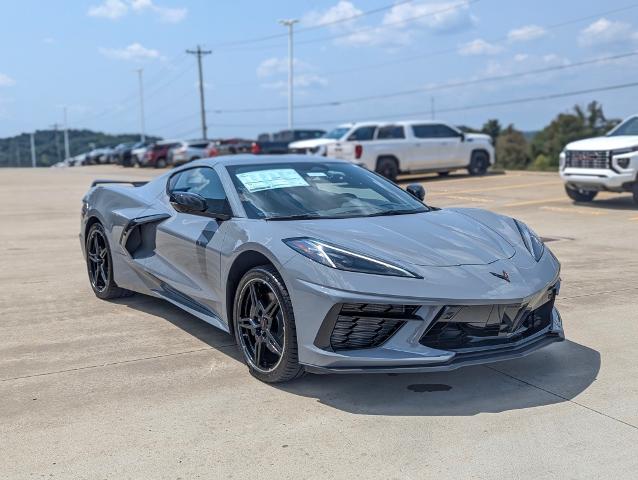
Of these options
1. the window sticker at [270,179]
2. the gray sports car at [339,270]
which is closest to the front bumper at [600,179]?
the gray sports car at [339,270]

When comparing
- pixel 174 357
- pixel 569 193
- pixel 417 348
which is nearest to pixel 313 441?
pixel 417 348

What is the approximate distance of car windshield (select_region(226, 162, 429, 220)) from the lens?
15.4 feet

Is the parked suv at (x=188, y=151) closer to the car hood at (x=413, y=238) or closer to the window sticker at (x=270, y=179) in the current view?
the window sticker at (x=270, y=179)

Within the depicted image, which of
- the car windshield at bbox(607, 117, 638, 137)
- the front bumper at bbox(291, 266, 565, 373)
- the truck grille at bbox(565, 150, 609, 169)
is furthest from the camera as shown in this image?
the car windshield at bbox(607, 117, 638, 137)

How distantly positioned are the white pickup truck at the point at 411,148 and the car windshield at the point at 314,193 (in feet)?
46.7

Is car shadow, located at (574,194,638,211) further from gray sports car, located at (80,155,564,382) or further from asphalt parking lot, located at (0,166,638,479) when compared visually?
gray sports car, located at (80,155,564,382)

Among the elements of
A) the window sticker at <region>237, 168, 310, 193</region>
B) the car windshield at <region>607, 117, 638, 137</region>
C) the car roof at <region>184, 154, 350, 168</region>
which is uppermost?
the car windshield at <region>607, 117, 638, 137</region>

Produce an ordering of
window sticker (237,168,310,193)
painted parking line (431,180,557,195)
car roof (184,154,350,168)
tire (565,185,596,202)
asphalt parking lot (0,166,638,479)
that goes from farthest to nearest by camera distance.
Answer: painted parking line (431,180,557,195)
tire (565,185,596,202)
car roof (184,154,350,168)
window sticker (237,168,310,193)
asphalt parking lot (0,166,638,479)

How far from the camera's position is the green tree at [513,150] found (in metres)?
87.2

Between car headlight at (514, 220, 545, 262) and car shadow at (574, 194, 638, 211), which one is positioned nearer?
car headlight at (514, 220, 545, 262)

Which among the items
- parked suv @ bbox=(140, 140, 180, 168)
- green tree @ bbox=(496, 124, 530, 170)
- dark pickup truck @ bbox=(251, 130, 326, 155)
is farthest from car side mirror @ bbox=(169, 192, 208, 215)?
green tree @ bbox=(496, 124, 530, 170)

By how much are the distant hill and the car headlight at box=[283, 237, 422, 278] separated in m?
101

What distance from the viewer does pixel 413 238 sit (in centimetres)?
421

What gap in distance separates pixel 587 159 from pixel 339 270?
10832 mm
